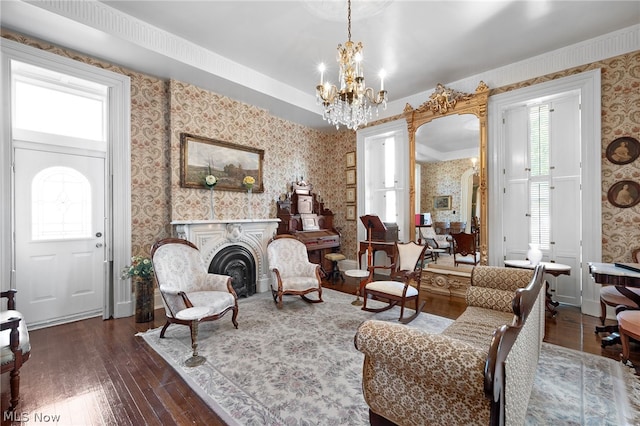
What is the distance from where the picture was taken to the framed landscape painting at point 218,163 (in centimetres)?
437

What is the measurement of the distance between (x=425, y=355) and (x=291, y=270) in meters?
3.37

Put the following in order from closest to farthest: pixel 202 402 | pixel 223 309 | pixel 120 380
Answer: pixel 202 402 < pixel 120 380 < pixel 223 309

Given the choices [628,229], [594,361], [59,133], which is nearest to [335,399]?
[594,361]

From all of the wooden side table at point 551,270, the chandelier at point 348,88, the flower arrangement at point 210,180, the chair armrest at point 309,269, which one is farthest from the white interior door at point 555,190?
the flower arrangement at point 210,180

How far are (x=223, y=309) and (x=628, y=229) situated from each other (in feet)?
16.8

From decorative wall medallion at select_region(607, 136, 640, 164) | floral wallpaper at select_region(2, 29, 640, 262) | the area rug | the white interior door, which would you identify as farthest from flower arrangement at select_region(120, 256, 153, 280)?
decorative wall medallion at select_region(607, 136, 640, 164)

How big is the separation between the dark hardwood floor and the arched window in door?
1.18 meters

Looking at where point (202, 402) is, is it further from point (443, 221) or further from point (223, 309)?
point (443, 221)

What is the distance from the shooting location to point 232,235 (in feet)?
15.1

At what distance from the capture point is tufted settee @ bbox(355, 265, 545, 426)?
1.13m

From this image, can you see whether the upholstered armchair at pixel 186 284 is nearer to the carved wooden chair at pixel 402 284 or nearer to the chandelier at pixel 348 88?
the carved wooden chair at pixel 402 284

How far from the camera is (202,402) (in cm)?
203

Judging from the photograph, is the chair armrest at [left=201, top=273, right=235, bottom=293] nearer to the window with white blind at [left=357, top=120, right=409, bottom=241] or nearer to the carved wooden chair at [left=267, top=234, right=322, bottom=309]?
the carved wooden chair at [left=267, top=234, right=322, bottom=309]

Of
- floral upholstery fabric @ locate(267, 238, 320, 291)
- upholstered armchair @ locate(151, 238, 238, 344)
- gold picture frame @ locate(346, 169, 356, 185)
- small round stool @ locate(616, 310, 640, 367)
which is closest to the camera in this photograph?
small round stool @ locate(616, 310, 640, 367)
